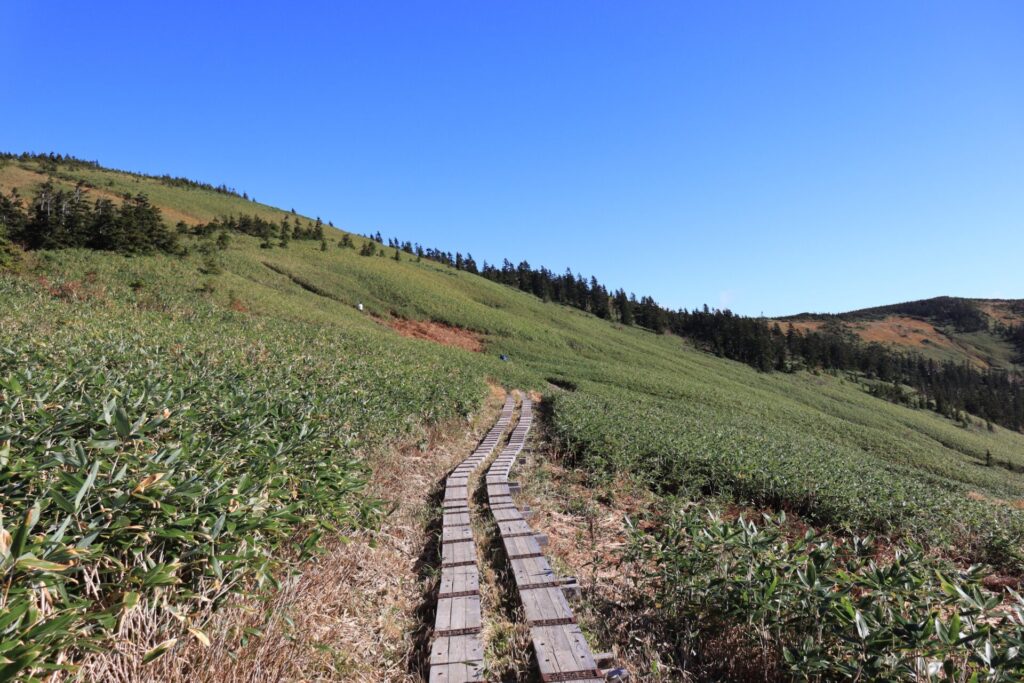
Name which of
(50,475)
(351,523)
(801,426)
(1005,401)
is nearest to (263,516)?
(50,475)

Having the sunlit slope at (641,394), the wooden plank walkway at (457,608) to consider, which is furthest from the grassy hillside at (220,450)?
the wooden plank walkway at (457,608)

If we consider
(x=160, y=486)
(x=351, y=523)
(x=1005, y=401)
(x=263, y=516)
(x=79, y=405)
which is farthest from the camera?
(x=1005, y=401)

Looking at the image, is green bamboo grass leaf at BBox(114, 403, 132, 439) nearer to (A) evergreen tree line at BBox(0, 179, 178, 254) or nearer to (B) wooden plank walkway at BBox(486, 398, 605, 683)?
(B) wooden plank walkway at BBox(486, 398, 605, 683)

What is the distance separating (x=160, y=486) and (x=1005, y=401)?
592ft

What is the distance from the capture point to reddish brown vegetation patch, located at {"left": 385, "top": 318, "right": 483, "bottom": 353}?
49.2 metres

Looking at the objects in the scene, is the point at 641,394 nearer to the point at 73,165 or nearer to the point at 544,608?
the point at 544,608

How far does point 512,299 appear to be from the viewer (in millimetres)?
78375

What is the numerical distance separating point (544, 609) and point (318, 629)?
2.20 metres

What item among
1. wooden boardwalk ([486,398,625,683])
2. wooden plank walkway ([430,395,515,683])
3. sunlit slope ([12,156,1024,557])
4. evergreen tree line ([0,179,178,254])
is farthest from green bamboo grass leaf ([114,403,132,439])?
evergreen tree line ([0,179,178,254])

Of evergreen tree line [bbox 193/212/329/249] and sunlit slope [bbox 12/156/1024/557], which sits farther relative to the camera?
evergreen tree line [bbox 193/212/329/249]

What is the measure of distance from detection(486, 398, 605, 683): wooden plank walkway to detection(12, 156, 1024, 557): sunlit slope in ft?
21.3

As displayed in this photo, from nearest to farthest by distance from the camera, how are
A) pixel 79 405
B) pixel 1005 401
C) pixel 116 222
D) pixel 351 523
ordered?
pixel 79 405 → pixel 351 523 → pixel 116 222 → pixel 1005 401

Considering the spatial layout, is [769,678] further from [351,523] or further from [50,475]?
[50,475]

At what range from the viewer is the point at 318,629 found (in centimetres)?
392
